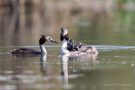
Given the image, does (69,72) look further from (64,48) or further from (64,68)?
(64,48)

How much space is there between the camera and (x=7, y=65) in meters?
18.6

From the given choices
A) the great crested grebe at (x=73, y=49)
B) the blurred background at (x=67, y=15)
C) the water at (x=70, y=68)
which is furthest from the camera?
the blurred background at (x=67, y=15)

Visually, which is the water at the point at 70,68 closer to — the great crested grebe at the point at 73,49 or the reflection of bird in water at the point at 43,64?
the reflection of bird in water at the point at 43,64

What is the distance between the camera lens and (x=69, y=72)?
56.4ft

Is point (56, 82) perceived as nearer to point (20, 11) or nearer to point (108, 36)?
point (108, 36)

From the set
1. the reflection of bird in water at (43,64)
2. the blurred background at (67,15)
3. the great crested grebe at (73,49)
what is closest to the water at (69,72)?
the reflection of bird in water at (43,64)

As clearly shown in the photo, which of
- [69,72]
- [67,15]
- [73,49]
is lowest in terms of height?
[67,15]

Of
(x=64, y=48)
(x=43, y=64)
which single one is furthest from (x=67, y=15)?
(x=43, y=64)

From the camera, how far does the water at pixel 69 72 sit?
1528cm

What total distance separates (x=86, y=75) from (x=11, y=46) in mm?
8188

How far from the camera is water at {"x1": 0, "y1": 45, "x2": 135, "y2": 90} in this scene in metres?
15.3

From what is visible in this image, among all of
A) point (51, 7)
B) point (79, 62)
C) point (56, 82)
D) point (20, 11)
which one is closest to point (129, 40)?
point (79, 62)

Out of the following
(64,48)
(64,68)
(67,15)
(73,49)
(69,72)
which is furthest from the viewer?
(67,15)

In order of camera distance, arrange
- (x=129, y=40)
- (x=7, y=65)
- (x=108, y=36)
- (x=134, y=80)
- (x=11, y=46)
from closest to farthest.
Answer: (x=134, y=80) < (x=7, y=65) < (x=11, y=46) < (x=129, y=40) < (x=108, y=36)
